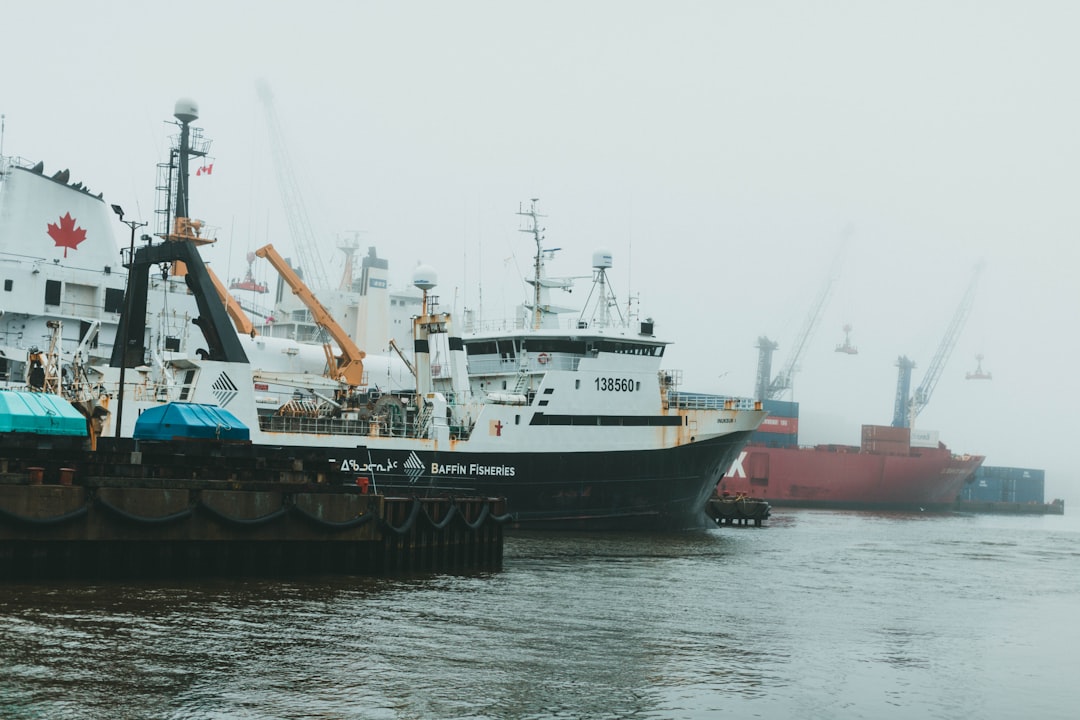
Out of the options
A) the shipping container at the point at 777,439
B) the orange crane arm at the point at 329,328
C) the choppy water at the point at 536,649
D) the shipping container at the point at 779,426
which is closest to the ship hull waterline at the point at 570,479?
the orange crane arm at the point at 329,328

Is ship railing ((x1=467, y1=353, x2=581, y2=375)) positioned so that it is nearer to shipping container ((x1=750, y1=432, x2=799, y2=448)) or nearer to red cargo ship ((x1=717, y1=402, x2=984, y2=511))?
red cargo ship ((x1=717, y1=402, x2=984, y2=511))

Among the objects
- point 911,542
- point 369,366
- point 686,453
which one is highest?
point 369,366

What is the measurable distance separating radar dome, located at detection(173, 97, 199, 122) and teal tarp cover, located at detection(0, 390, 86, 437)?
1826cm

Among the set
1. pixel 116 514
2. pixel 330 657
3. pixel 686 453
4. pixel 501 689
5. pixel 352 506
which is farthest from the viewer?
pixel 686 453

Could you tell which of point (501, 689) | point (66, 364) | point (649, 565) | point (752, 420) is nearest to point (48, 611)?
point (501, 689)

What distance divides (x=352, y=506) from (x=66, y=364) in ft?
66.1

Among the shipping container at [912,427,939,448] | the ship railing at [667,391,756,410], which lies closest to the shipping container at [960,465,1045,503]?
the shipping container at [912,427,939,448]

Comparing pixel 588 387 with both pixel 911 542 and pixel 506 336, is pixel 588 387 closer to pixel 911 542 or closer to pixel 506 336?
pixel 506 336

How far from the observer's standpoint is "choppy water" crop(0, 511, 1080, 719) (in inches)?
571

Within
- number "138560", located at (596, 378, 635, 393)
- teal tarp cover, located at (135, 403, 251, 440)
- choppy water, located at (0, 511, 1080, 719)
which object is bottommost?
choppy water, located at (0, 511, 1080, 719)

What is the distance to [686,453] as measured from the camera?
44.7m

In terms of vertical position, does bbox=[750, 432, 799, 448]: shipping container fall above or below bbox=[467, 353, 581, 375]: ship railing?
below

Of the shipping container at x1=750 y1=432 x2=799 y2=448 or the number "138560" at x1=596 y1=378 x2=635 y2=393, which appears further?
the shipping container at x1=750 y1=432 x2=799 y2=448

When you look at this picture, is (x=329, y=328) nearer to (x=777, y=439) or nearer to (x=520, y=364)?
(x=520, y=364)
